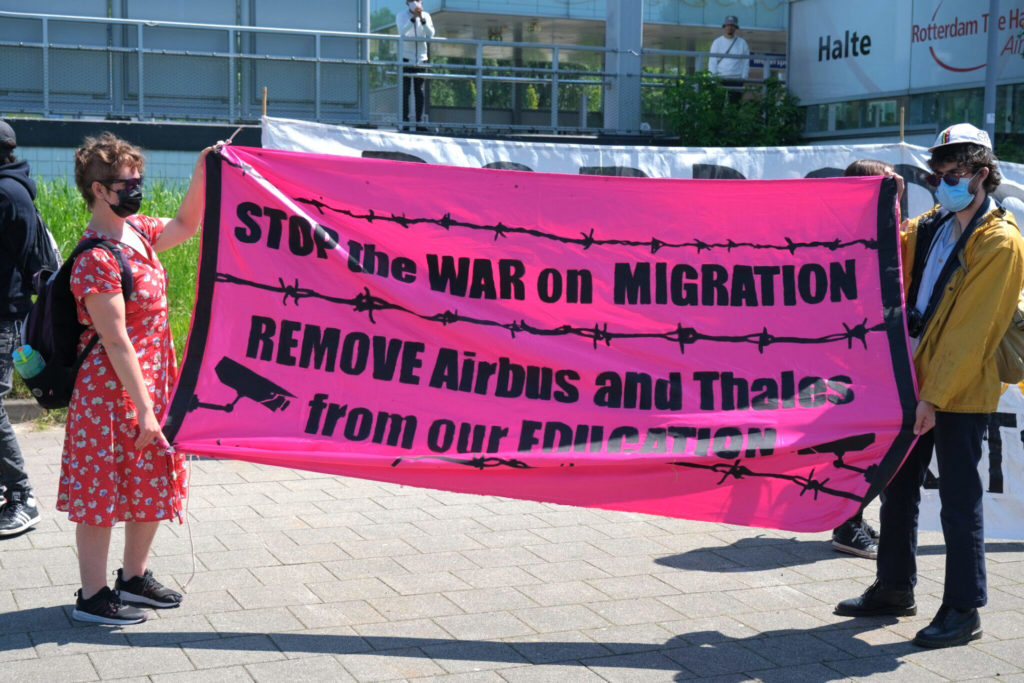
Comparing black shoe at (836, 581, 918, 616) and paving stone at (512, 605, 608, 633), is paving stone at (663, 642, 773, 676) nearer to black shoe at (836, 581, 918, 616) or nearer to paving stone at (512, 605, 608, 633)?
paving stone at (512, 605, 608, 633)

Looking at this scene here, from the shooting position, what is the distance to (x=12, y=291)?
596cm

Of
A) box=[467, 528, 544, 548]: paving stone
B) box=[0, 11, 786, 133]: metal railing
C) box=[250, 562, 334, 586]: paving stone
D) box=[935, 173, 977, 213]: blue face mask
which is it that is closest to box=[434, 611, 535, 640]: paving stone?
box=[250, 562, 334, 586]: paving stone

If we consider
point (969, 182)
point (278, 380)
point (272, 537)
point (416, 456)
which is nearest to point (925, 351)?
point (969, 182)

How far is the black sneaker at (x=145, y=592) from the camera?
16.1 ft

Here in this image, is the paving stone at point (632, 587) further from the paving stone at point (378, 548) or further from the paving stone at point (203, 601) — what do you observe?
the paving stone at point (203, 601)

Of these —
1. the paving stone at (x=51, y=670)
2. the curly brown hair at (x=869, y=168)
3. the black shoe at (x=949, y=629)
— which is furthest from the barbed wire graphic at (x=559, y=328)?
the paving stone at (x=51, y=670)

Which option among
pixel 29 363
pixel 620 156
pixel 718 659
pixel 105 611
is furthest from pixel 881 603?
pixel 620 156

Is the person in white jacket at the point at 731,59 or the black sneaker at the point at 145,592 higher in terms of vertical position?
the person in white jacket at the point at 731,59

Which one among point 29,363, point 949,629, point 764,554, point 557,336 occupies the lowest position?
point 764,554

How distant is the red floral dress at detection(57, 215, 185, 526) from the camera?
462cm

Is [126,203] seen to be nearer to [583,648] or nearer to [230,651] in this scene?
[230,651]

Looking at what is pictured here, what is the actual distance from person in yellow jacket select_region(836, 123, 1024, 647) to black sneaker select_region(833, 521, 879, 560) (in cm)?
109

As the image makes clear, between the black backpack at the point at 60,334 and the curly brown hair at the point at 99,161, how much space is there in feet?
0.77

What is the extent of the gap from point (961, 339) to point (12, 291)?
14.6ft
